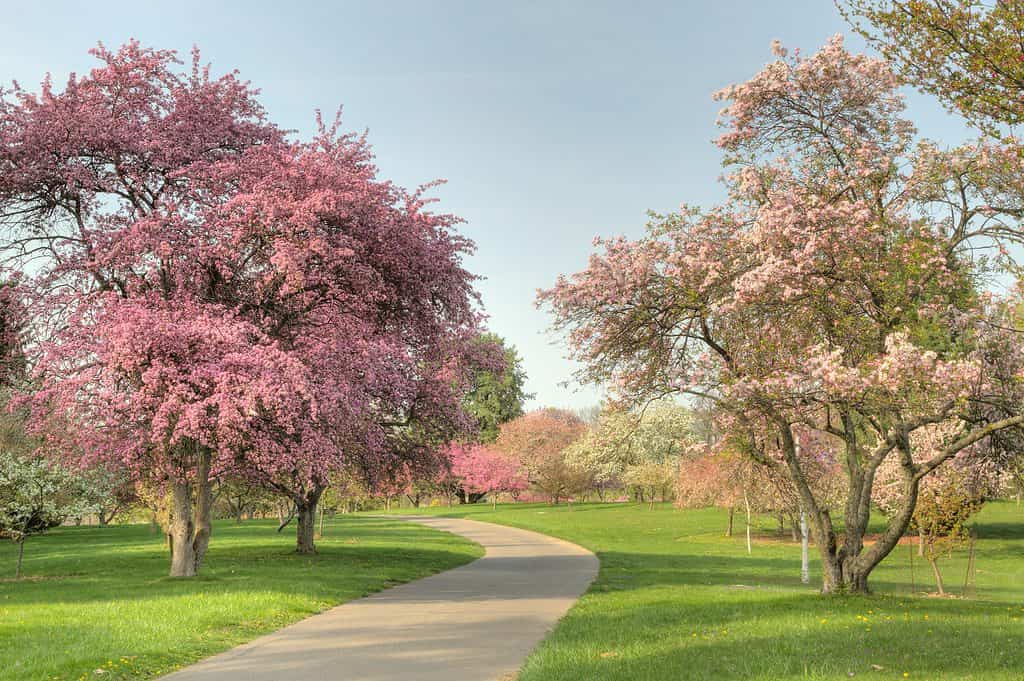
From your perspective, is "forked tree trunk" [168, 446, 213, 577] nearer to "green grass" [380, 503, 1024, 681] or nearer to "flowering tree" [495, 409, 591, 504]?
"green grass" [380, 503, 1024, 681]

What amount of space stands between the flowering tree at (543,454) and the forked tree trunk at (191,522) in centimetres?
5755

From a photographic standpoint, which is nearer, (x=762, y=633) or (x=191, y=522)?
(x=762, y=633)

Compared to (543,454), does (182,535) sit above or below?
below

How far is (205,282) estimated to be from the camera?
1759 centimetres

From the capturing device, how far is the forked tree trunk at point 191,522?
17953mm

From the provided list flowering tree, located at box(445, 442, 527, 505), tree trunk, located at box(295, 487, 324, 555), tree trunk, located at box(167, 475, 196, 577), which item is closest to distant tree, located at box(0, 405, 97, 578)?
tree trunk, located at box(167, 475, 196, 577)

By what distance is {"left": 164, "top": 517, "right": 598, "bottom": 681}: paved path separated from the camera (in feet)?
27.7

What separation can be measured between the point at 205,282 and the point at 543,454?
60.2 meters

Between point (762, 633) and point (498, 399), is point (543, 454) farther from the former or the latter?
point (762, 633)

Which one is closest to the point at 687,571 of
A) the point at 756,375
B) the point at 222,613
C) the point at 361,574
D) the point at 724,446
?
the point at 724,446

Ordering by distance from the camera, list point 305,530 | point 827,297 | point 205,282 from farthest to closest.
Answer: point 305,530 < point 205,282 < point 827,297

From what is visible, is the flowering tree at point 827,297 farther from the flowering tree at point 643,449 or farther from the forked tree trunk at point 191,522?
the flowering tree at point 643,449

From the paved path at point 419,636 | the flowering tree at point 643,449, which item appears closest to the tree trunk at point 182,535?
the paved path at point 419,636

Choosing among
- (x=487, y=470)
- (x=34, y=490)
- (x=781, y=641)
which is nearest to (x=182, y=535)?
(x=34, y=490)
